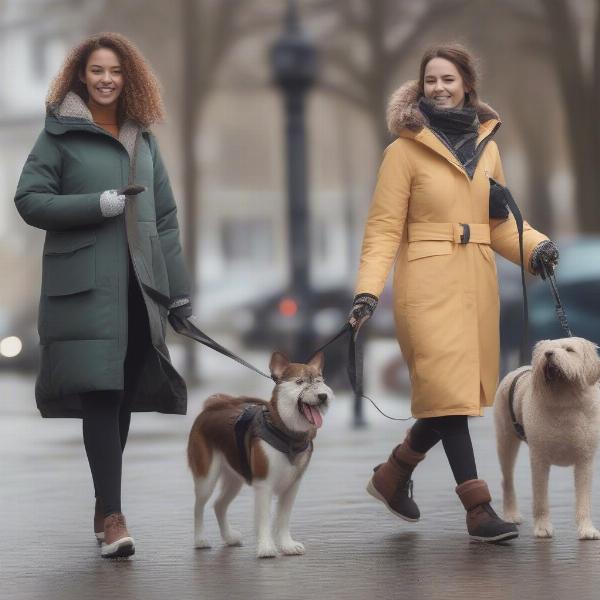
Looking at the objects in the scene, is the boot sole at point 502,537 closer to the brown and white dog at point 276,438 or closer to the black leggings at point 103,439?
the brown and white dog at point 276,438

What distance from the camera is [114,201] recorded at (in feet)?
24.6

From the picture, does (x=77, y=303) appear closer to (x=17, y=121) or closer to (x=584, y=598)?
(x=584, y=598)

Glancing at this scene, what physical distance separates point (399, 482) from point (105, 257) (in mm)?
1735

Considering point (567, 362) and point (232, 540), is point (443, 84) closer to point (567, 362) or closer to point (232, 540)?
point (567, 362)

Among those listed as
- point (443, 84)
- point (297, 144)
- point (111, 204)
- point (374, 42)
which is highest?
point (374, 42)

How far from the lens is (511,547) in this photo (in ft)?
25.1

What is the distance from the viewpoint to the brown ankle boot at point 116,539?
7.47 m

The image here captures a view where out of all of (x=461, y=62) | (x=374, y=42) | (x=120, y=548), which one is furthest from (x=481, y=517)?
(x=374, y=42)

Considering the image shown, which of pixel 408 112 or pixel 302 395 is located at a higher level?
pixel 408 112

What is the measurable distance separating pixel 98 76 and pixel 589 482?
8.64 ft

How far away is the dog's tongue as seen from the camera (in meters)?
7.32

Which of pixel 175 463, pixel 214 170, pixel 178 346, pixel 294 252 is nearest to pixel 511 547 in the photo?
pixel 175 463

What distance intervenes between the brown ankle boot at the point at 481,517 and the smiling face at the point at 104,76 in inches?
86.3

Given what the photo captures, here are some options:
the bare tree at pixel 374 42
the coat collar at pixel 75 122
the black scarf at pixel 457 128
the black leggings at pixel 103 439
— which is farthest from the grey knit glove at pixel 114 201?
the bare tree at pixel 374 42
